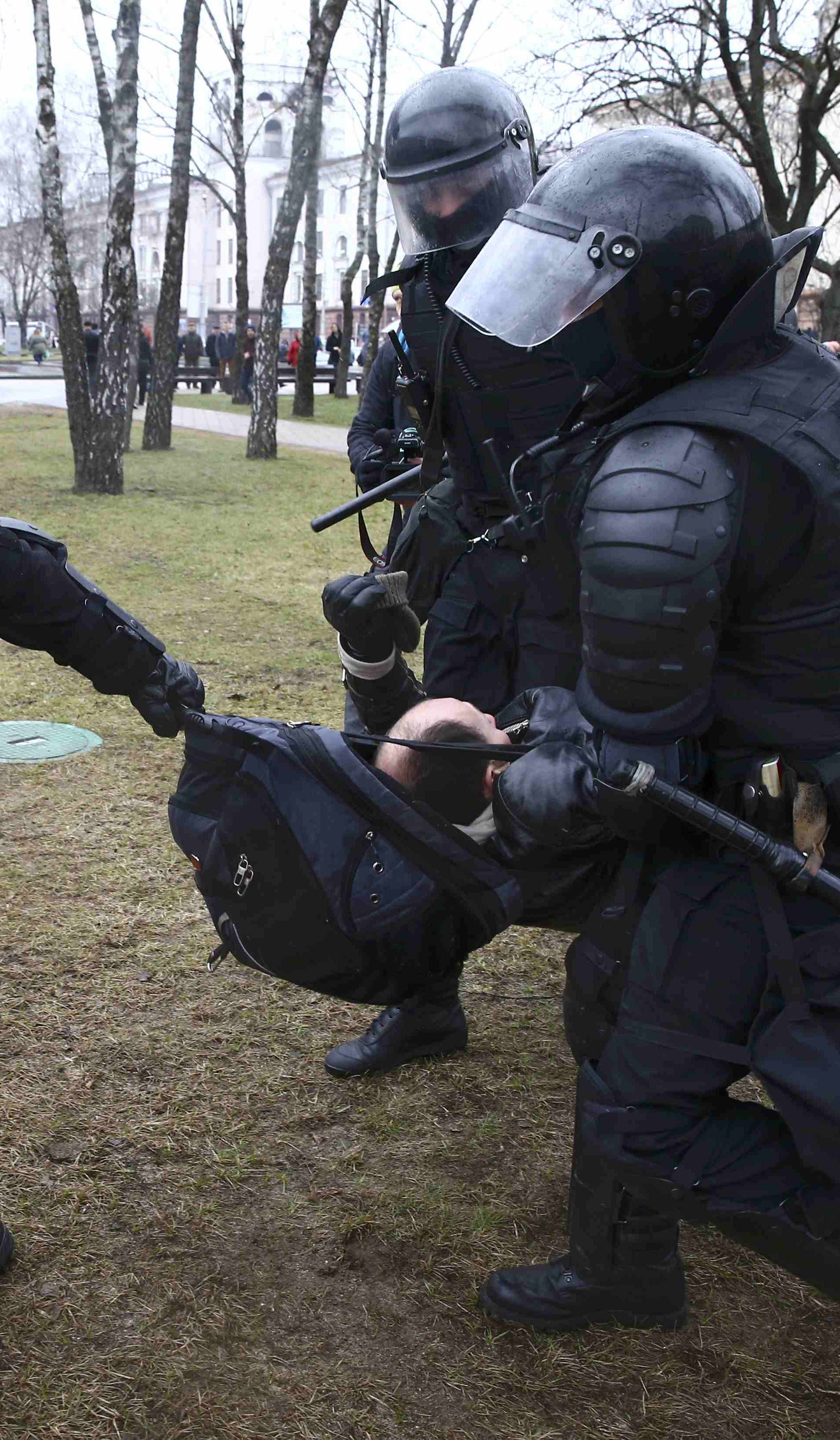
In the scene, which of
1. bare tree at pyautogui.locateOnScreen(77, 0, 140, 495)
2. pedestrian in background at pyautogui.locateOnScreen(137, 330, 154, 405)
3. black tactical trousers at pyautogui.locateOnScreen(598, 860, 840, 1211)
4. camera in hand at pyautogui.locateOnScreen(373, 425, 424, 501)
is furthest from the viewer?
pedestrian in background at pyautogui.locateOnScreen(137, 330, 154, 405)

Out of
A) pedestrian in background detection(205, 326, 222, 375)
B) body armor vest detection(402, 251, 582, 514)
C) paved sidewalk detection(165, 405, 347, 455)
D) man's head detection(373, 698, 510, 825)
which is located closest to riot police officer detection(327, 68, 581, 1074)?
body armor vest detection(402, 251, 582, 514)

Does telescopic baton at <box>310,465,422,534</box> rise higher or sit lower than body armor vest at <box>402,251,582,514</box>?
lower

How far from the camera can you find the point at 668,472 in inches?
71.7

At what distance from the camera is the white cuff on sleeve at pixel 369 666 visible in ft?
9.53

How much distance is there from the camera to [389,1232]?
2736 mm

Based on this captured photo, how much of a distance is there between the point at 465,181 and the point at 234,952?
1916 millimetres

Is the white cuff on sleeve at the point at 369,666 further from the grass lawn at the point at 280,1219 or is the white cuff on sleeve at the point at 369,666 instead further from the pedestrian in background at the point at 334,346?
the pedestrian in background at the point at 334,346

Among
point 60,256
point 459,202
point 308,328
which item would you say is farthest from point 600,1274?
point 308,328

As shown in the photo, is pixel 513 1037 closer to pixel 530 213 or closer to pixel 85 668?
pixel 85 668

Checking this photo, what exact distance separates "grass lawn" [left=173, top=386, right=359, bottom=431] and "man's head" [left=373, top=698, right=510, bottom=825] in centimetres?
2093

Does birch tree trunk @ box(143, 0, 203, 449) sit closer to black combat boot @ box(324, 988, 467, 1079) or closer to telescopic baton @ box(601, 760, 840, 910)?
black combat boot @ box(324, 988, 467, 1079)

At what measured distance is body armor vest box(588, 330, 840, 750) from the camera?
1840 mm

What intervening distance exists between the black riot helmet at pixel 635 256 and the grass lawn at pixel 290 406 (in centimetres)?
2110

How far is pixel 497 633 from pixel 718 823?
1.39 meters
